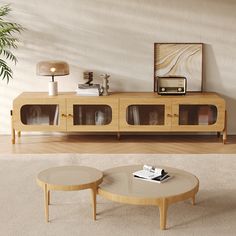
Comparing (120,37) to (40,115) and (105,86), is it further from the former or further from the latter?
(40,115)

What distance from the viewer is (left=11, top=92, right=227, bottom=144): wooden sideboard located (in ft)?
20.0

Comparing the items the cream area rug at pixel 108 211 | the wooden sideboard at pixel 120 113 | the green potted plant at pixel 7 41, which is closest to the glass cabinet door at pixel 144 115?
the wooden sideboard at pixel 120 113

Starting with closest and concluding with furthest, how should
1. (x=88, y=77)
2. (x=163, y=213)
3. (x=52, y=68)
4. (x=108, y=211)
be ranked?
(x=163, y=213) → (x=108, y=211) → (x=52, y=68) → (x=88, y=77)

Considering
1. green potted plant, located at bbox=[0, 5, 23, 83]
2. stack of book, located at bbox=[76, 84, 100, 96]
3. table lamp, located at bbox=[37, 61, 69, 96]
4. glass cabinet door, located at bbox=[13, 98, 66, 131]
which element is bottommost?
glass cabinet door, located at bbox=[13, 98, 66, 131]

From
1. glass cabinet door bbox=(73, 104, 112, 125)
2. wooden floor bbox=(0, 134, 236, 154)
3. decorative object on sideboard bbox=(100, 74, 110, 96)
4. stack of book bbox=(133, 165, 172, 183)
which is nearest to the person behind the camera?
stack of book bbox=(133, 165, 172, 183)

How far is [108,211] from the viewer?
13.2 ft

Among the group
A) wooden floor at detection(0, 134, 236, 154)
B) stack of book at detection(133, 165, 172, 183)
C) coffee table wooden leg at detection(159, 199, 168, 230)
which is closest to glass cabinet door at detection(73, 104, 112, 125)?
wooden floor at detection(0, 134, 236, 154)

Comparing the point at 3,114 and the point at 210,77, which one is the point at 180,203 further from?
the point at 3,114


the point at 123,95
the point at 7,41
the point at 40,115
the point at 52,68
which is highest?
the point at 7,41

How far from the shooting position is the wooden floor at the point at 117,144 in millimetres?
5863

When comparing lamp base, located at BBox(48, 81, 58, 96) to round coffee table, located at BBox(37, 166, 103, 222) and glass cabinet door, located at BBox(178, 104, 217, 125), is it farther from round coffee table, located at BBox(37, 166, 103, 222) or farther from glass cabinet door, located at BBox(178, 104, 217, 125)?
round coffee table, located at BBox(37, 166, 103, 222)

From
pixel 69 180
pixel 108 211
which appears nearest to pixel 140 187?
pixel 108 211

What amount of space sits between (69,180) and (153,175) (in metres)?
0.60

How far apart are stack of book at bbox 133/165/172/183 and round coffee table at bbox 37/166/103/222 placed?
11.3 inches
